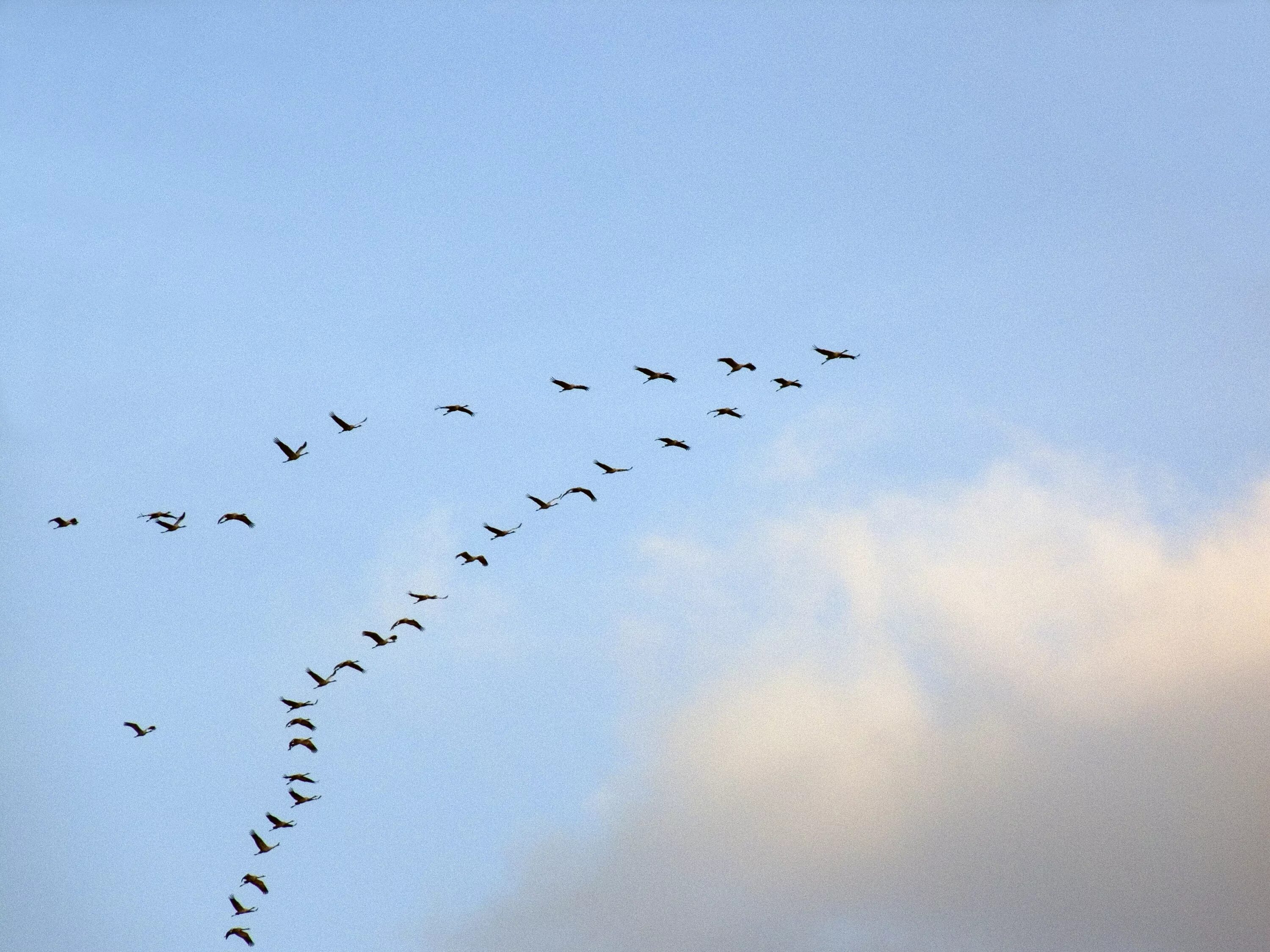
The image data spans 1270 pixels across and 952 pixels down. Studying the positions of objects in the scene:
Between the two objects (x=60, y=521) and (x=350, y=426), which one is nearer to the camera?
(x=350, y=426)

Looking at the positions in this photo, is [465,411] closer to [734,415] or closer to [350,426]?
[350,426]

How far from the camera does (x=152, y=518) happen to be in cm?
16175

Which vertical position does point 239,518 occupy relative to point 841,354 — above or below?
below

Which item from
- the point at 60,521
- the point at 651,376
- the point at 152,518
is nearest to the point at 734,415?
the point at 651,376

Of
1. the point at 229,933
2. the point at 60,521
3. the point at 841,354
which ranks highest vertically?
the point at 841,354

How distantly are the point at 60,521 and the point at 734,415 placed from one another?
60.6 m

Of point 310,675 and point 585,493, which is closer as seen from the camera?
point 585,493

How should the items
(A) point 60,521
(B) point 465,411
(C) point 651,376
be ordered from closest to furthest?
(C) point 651,376 → (B) point 465,411 → (A) point 60,521

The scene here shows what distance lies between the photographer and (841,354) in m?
153

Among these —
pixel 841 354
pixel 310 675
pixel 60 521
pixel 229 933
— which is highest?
pixel 841 354

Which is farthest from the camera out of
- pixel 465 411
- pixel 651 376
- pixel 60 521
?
pixel 60 521

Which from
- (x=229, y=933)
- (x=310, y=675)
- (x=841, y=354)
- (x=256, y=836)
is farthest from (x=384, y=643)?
(x=841, y=354)

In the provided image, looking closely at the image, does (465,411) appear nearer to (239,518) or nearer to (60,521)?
(239,518)

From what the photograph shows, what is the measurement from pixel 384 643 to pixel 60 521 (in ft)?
102
